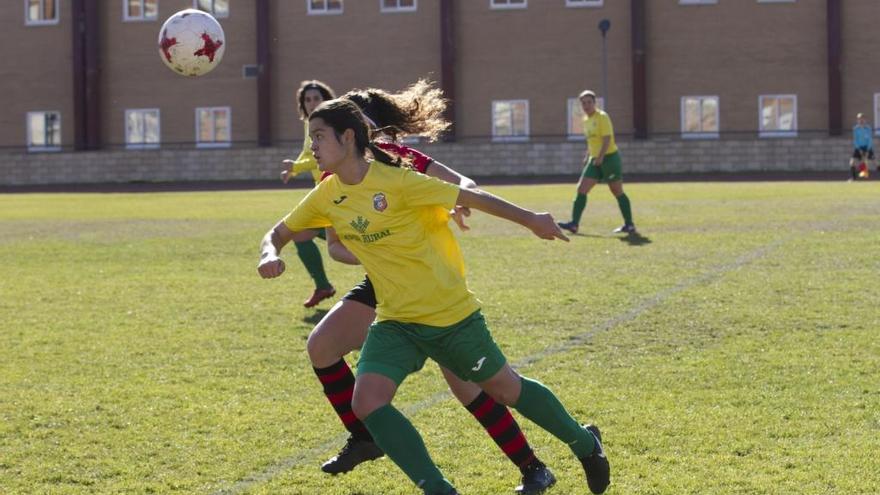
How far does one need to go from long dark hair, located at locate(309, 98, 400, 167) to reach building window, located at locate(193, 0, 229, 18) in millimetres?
41474

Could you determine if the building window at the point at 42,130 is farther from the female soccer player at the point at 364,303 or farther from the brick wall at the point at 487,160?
the female soccer player at the point at 364,303

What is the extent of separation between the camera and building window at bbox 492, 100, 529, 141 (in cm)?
4347

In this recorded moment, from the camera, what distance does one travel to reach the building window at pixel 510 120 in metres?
43.5

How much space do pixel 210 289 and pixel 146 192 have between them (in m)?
26.2

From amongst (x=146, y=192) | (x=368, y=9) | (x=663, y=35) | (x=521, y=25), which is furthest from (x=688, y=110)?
(x=146, y=192)

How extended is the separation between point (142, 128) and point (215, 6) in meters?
5.16

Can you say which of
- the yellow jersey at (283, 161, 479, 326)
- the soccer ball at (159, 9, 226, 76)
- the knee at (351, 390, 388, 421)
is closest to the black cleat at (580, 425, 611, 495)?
the yellow jersey at (283, 161, 479, 326)

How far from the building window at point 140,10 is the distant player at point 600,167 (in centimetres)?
3107

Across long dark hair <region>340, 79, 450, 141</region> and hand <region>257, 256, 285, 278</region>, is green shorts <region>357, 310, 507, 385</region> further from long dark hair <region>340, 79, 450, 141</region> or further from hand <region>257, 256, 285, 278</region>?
long dark hair <region>340, 79, 450, 141</region>

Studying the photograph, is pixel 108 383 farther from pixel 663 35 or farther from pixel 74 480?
pixel 663 35

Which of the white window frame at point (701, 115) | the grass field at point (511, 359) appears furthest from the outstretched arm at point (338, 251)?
the white window frame at point (701, 115)

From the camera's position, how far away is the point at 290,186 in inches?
1576

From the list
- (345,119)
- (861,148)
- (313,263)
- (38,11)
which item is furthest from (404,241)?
(38,11)

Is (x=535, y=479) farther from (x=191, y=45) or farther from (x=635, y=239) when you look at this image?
(x=635, y=239)
